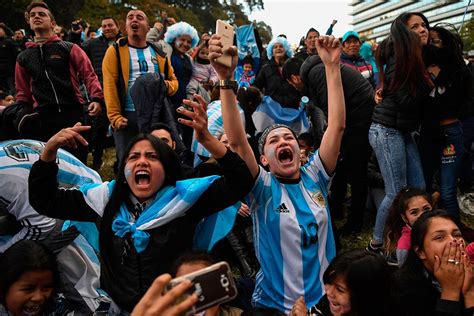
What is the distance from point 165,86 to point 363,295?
9.10 feet

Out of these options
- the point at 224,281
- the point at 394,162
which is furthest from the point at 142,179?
the point at 394,162

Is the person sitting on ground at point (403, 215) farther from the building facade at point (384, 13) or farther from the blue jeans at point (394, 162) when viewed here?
the building facade at point (384, 13)

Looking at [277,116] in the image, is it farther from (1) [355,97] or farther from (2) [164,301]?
(2) [164,301]

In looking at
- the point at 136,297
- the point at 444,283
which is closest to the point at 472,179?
the point at 444,283

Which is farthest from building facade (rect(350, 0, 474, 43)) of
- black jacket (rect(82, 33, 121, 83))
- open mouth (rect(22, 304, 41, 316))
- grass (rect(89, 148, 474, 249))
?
open mouth (rect(22, 304, 41, 316))

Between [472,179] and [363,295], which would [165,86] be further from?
[472,179]

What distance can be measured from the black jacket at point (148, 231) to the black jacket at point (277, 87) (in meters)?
3.25

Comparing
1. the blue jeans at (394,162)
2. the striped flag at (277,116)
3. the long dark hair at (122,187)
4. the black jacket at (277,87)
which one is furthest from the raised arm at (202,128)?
the black jacket at (277,87)

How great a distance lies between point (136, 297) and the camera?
2162 mm

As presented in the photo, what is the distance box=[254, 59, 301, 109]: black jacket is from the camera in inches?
209

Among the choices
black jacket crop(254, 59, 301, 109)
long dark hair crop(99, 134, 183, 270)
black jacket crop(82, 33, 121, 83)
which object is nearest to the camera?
long dark hair crop(99, 134, 183, 270)

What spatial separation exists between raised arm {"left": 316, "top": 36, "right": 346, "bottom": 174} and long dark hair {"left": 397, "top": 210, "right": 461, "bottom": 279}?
0.58m

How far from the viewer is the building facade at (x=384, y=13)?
6506 cm

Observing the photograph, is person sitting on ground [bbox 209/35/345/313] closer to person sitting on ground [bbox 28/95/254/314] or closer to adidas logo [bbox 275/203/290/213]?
adidas logo [bbox 275/203/290/213]
